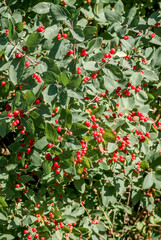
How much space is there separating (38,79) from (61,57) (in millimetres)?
219

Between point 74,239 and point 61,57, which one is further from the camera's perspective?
point 74,239

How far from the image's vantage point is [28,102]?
1455 millimetres

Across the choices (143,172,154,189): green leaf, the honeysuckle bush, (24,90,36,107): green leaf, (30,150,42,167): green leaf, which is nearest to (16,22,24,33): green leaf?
the honeysuckle bush

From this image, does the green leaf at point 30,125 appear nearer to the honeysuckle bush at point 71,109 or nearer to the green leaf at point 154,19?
the honeysuckle bush at point 71,109

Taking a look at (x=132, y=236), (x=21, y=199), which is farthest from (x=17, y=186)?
(x=132, y=236)

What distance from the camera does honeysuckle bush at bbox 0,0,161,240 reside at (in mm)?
1514

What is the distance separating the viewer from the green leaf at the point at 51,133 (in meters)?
1.46

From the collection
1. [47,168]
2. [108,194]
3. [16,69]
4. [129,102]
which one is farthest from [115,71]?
[108,194]

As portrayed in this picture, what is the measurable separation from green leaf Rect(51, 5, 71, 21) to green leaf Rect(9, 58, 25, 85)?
0.32 m

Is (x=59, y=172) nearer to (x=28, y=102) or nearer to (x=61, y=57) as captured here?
(x=28, y=102)

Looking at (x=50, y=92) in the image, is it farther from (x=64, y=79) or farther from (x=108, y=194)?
(x=108, y=194)

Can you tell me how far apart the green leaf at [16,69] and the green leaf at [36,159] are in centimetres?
54

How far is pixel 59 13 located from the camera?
1.44 metres

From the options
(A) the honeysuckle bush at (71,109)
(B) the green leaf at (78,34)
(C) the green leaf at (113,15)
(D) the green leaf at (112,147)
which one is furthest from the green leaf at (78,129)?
(C) the green leaf at (113,15)
